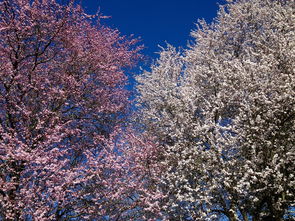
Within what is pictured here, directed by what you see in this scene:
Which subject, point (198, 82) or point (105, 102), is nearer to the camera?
point (105, 102)

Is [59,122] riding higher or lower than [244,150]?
higher

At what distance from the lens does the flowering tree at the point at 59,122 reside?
10734 mm

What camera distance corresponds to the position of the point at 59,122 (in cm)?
1381

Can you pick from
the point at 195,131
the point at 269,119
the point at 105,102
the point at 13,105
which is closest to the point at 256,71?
the point at 269,119

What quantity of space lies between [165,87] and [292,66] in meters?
9.71

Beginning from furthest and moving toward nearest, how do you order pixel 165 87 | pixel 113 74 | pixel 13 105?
pixel 165 87
pixel 113 74
pixel 13 105

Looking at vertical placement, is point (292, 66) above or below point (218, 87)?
below

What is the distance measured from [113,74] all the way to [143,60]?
5377mm

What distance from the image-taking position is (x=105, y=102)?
16.9 metres

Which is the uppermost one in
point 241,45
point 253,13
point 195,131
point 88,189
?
point 253,13

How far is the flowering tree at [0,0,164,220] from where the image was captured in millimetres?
10734

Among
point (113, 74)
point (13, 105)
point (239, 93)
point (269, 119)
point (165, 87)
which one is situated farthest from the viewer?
point (165, 87)

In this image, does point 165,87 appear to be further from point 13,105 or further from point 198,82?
point 13,105

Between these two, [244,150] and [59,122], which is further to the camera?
[59,122]
